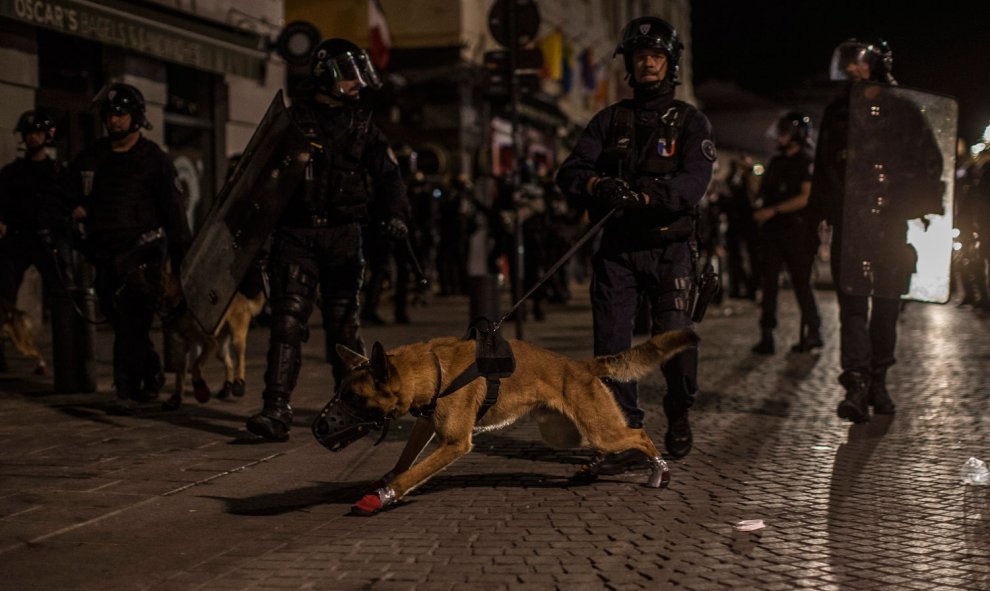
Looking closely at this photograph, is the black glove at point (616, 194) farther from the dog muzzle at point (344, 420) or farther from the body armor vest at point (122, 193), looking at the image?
the body armor vest at point (122, 193)

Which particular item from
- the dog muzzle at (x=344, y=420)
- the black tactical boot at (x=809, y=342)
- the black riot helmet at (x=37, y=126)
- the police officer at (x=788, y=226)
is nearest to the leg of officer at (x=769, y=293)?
the police officer at (x=788, y=226)

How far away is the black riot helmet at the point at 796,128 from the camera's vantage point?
11.6 meters

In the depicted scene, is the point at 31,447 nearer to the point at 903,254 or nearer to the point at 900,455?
the point at 900,455

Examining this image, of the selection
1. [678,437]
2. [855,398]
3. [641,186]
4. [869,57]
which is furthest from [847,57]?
[678,437]

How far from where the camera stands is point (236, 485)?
18.8 ft

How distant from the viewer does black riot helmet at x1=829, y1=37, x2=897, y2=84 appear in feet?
24.5

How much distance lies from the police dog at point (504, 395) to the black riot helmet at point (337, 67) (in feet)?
6.55

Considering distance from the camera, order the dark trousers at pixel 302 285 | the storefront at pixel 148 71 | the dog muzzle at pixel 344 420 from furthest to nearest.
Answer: the storefront at pixel 148 71 → the dark trousers at pixel 302 285 → the dog muzzle at pixel 344 420

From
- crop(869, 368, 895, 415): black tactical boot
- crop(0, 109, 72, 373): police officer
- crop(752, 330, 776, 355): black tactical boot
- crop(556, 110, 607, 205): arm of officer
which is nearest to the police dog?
crop(556, 110, 607, 205): arm of officer

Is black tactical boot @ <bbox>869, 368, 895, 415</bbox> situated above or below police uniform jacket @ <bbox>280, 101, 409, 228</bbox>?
below

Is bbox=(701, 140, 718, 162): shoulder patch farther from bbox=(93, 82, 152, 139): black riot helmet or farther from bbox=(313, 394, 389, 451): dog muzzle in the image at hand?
bbox=(93, 82, 152, 139): black riot helmet

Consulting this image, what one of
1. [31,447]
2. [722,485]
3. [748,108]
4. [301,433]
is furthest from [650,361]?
[748,108]

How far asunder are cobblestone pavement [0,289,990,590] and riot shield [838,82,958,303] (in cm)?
85

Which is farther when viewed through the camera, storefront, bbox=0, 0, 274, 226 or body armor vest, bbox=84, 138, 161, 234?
storefront, bbox=0, 0, 274, 226
